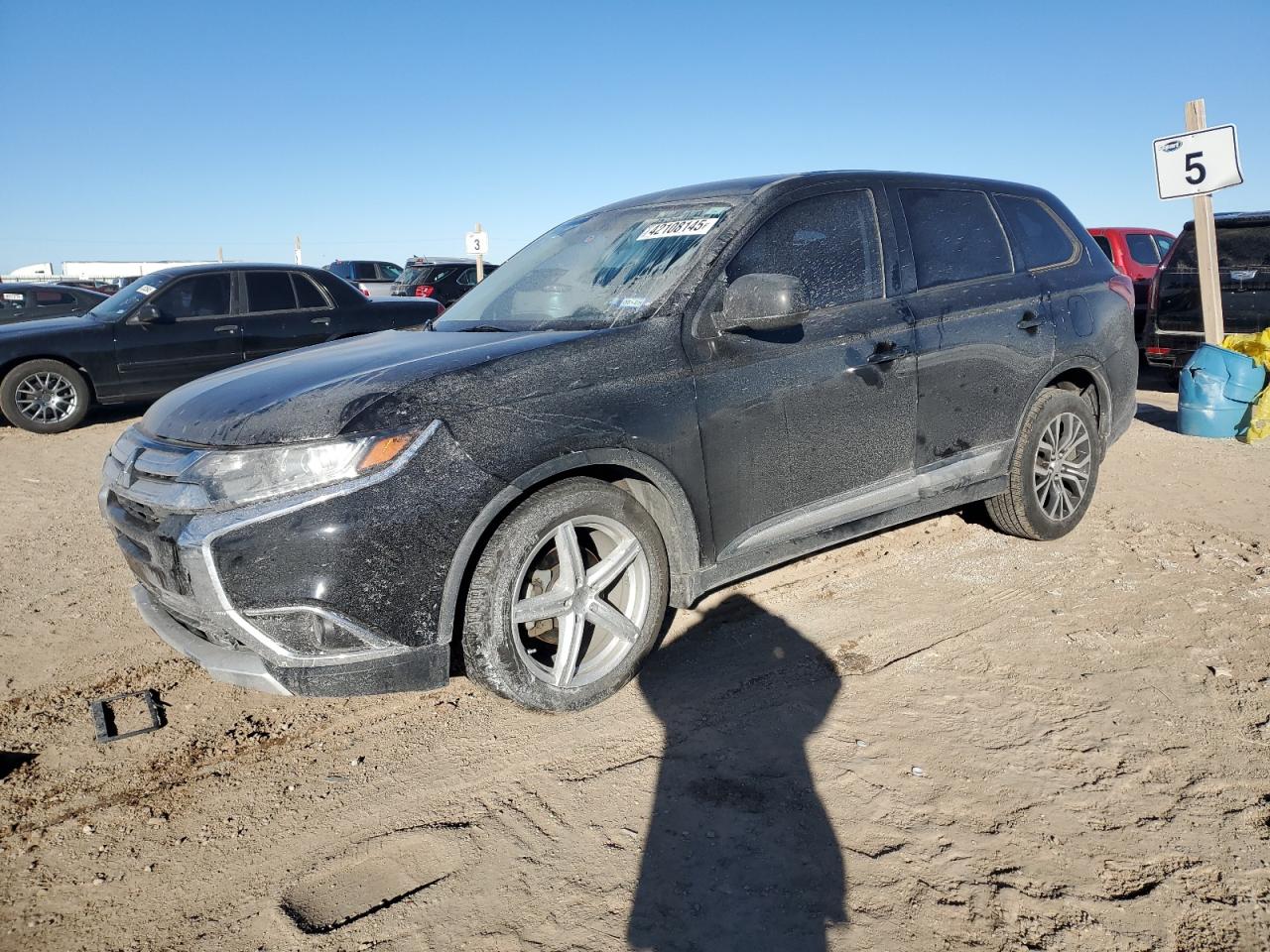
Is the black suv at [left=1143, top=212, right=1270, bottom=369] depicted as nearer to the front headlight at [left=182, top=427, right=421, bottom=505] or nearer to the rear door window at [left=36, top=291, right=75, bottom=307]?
the front headlight at [left=182, top=427, right=421, bottom=505]

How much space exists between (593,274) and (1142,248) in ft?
43.7

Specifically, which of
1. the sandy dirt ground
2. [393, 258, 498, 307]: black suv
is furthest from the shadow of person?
[393, 258, 498, 307]: black suv

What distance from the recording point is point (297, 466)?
2648 mm

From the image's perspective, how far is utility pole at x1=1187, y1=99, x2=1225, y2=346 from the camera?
782 centimetres

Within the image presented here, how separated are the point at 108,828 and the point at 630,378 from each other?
2.08 metres

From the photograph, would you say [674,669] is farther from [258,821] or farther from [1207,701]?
[1207,701]

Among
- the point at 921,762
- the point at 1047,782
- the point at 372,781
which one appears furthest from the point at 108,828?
the point at 1047,782

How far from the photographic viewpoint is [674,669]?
3.47m

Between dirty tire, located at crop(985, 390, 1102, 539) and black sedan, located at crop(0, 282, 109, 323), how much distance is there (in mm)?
12351

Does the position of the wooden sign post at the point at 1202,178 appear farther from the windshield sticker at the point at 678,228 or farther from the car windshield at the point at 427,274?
the car windshield at the point at 427,274

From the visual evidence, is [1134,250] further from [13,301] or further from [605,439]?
[13,301]

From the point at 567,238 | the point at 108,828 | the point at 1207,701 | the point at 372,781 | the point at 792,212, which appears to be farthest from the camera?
the point at 567,238

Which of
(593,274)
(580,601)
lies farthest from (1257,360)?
(580,601)

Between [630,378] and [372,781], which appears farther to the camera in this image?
[630,378]
